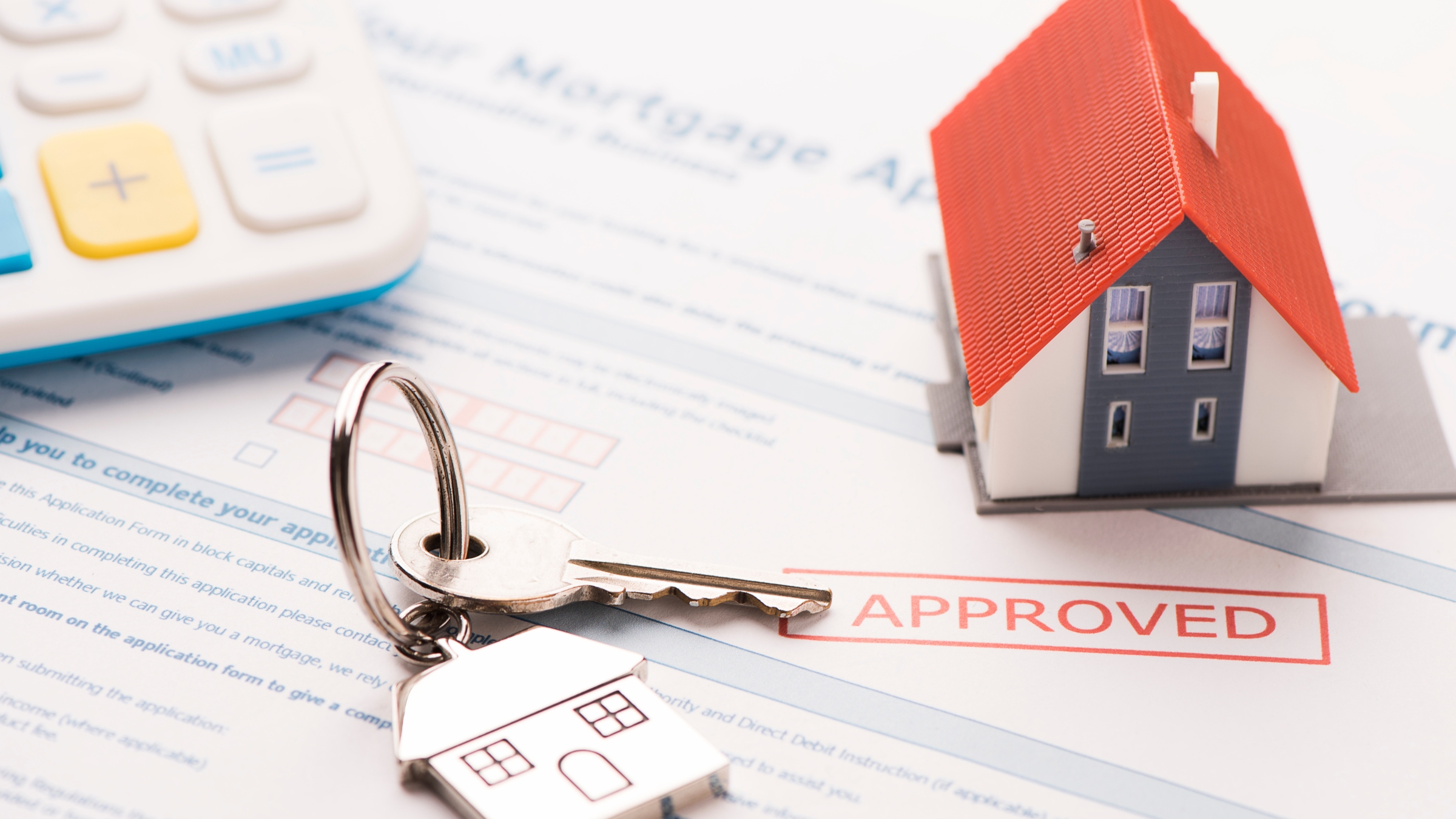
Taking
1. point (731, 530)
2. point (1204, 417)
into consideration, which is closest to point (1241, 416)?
point (1204, 417)

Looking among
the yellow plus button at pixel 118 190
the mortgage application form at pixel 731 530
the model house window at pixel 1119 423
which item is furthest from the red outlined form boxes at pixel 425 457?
the model house window at pixel 1119 423

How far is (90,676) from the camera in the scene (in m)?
0.56

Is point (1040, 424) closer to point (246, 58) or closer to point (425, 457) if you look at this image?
point (425, 457)

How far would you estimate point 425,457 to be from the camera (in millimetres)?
672

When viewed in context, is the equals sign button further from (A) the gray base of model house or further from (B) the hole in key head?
(A) the gray base of model house

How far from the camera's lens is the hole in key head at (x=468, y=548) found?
23.4 inches

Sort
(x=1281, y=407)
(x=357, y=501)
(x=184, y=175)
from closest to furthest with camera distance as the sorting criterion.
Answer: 1. (x=357, y=501)
2. (x=1281, y=407)
3. (x=184, y=175)

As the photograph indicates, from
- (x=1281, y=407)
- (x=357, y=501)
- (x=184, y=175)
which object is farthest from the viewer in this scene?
(x=184, y=175)

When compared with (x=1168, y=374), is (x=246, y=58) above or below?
below

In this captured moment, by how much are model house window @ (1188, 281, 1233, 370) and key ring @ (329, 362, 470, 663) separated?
313mm

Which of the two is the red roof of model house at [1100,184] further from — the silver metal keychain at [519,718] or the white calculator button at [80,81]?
the white calculator button at [80,81]

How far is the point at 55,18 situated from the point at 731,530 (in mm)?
478

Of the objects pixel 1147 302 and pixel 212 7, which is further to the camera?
pixel 212 7

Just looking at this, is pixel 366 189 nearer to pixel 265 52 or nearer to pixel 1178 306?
pixel 265 52
